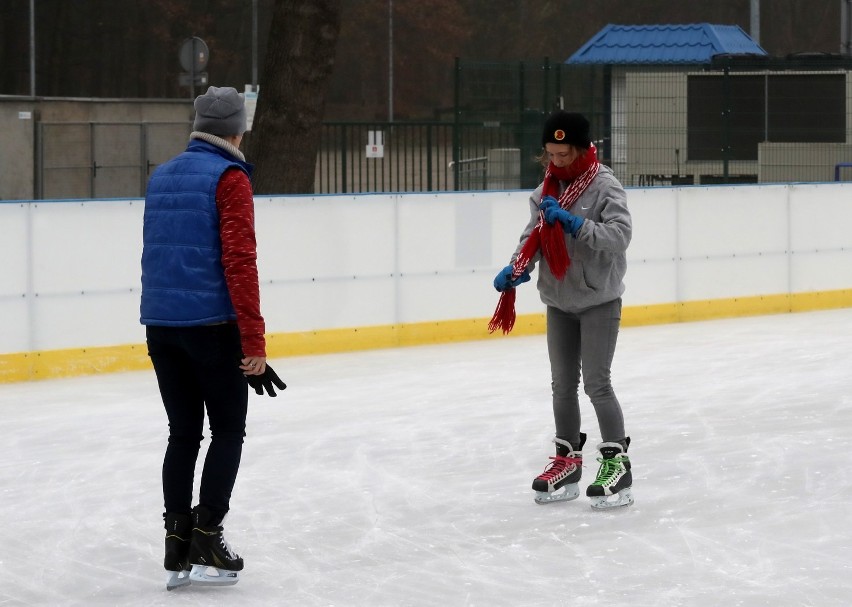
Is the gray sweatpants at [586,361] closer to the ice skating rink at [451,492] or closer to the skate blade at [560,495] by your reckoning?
the skate blade at [560,495]

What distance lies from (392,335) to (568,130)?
564cm

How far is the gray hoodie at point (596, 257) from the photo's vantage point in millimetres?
5793

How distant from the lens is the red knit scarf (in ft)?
18.9

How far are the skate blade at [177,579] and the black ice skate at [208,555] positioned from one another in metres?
0.04

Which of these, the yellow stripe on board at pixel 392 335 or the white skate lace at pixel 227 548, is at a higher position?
the yellow stripe on board at pixel 392 335

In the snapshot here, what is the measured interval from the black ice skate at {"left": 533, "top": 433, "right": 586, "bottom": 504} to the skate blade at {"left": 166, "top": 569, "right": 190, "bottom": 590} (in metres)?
1.61

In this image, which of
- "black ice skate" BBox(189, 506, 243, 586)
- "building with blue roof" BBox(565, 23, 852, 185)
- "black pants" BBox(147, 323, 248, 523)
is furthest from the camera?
"building with blue roof" BBox(565, 23, 852, 185)

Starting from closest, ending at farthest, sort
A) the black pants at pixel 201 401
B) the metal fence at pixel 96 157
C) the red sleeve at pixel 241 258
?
the red sleeve at pixel 241 258, the black pants at pixel 201 401, the metal fence at pixel 96 157

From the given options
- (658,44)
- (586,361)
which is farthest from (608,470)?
(658,44)

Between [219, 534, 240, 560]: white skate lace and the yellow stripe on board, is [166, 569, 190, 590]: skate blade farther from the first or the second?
the yellow stripe on board

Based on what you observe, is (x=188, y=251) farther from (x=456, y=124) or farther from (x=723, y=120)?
(x=456, y=124)

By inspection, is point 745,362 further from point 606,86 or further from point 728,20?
point 728,20

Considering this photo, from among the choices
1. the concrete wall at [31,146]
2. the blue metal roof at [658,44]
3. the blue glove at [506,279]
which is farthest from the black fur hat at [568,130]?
the blue metal roof at [658,44]

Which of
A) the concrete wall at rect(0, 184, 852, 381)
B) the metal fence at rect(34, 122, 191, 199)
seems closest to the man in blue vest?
the concrete wall at rect(0, 184, 852, 381)
